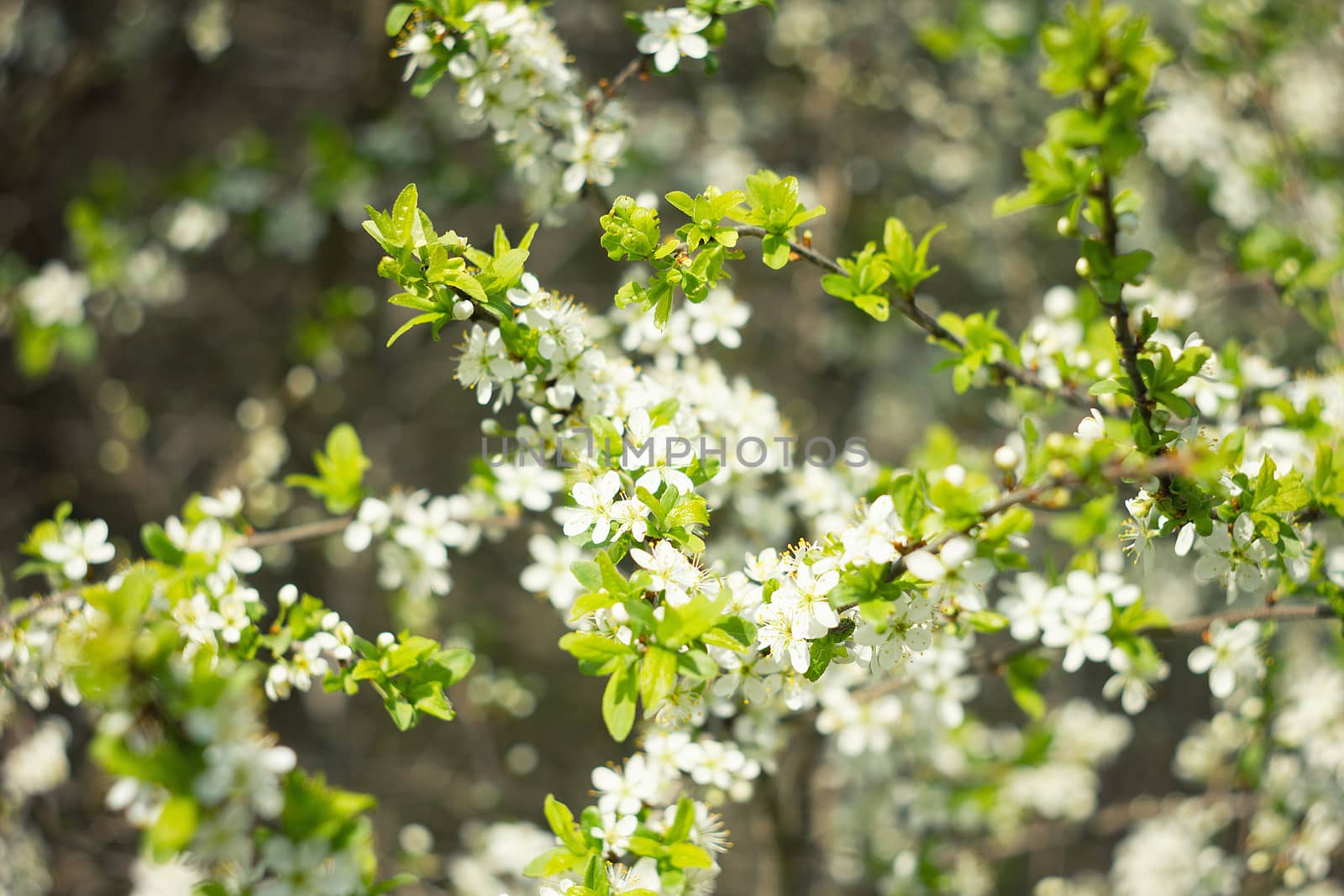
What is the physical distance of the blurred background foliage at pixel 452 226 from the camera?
295 cm

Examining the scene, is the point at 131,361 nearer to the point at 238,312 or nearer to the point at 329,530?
the point at 238,312

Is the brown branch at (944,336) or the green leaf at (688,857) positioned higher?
the brown branch at (944,336)

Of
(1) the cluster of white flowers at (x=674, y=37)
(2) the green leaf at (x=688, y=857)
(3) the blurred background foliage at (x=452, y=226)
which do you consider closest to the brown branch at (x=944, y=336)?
(1) the cluster of white flowers at (x=674, y=37)

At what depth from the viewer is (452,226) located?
4.09m

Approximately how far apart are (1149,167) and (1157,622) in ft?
10.2

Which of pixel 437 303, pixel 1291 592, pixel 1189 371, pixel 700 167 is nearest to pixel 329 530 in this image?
pixel 437 303

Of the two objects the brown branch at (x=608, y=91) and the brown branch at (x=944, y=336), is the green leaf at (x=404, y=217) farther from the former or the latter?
the brown branch at (x=608, y=91)

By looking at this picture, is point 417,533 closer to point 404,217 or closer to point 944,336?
point 404,217

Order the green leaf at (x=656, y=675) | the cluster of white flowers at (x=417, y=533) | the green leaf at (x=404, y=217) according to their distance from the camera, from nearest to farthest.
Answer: the green leaf at (x=656, y=675) < the green leaf at (x=404, y=217) < the cluster of white flowers at (x=417, y=533)

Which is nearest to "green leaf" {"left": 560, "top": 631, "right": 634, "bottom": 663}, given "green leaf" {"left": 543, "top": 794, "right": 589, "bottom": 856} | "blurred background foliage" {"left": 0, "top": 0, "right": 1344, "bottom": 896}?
"green leaf" {"left": 543, "top": 794, "right": 589, "bottom": 856}

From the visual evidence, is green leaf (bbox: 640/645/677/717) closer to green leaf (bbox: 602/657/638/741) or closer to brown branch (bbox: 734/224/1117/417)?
green leaf (bbox: 602/657/638/741)

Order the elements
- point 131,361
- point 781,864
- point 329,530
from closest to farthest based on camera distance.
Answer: point 329,530 < point 781,864 < point 131,361

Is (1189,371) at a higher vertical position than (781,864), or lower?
higher

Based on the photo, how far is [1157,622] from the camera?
164 centimetres
